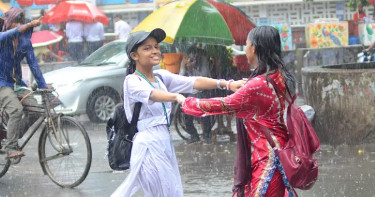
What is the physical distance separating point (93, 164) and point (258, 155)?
553 cm

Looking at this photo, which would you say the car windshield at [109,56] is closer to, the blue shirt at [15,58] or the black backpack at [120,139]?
the blue shirt at [15,58]

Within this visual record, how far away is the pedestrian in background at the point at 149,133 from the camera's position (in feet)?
15.9

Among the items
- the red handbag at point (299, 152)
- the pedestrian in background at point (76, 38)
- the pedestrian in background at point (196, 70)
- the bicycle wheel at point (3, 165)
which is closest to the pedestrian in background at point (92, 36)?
the pedestrian in background at point (76, 38)

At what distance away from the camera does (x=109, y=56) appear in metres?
15.0

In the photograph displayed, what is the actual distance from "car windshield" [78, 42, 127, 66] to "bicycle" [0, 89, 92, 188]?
249 inches

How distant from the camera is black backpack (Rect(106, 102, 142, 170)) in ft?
16.5

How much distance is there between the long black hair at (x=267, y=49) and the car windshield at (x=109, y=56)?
34.2 feet

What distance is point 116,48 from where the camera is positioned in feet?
50.1

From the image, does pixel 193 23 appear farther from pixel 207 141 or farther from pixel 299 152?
pixel 299 152

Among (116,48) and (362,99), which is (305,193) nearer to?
(362,99)

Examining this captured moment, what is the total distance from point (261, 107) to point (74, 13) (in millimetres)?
17674

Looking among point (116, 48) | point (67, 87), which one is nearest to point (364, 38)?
point (116, 48)

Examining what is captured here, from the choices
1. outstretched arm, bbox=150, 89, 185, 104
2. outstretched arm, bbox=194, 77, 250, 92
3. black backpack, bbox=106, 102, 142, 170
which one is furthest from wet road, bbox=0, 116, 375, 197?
outstretched arm, bbox=150, 89, 185, 104

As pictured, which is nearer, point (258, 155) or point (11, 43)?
point (258, 155)
